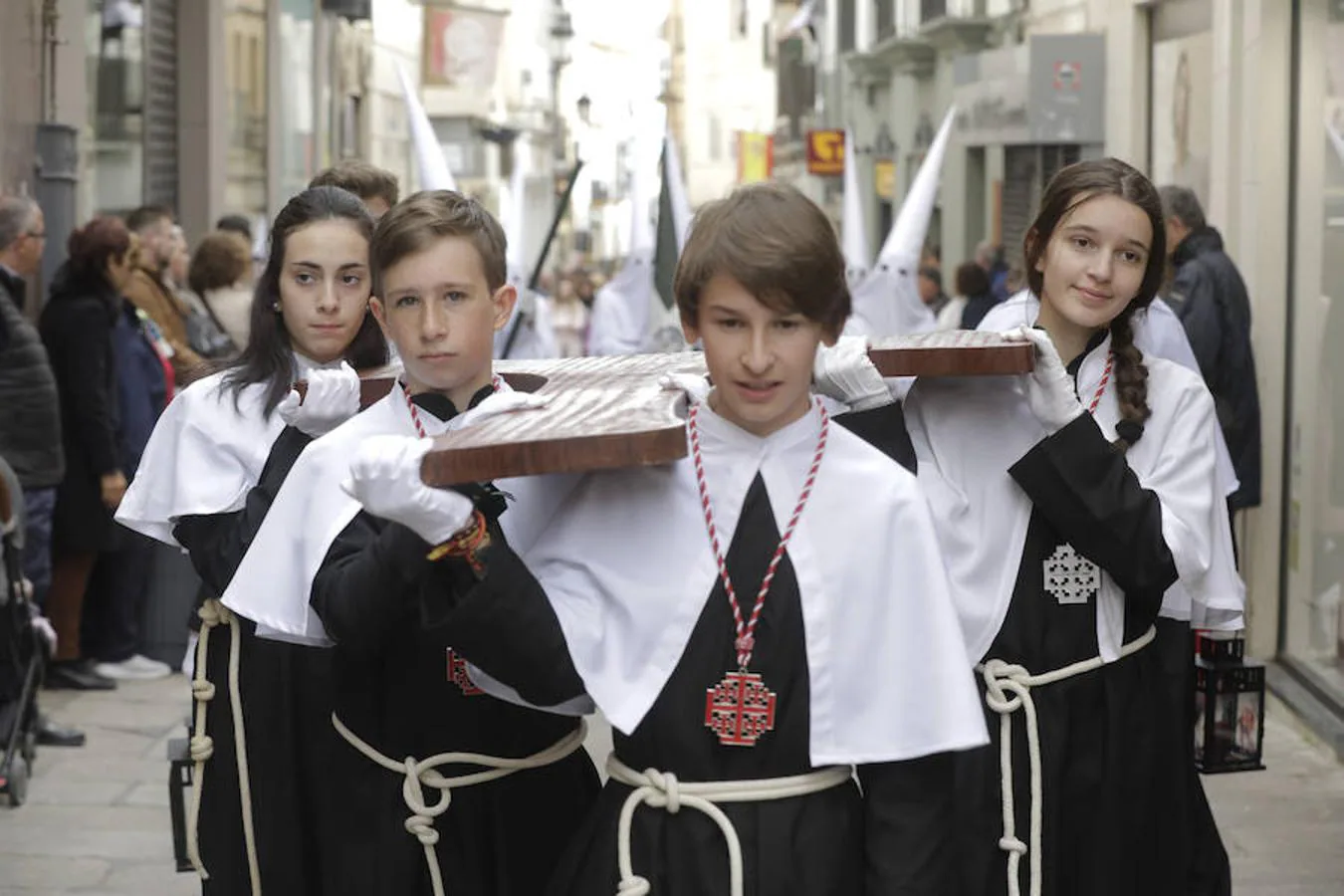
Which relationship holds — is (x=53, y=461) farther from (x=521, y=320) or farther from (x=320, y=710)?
(x=521, y=320)

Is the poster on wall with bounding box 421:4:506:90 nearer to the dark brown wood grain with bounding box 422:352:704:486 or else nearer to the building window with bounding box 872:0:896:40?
the building window with bounding box 872:0:896:40

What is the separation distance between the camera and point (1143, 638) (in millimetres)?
4324

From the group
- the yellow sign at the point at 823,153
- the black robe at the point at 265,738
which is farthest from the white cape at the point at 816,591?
the yellow sign at the point at 823,153

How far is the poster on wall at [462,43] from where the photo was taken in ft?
114

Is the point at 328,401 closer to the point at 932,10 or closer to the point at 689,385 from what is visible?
the point at 689,385

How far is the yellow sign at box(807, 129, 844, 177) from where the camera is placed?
115 feet

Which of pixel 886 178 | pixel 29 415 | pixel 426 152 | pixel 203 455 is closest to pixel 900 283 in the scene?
pixel 426 152

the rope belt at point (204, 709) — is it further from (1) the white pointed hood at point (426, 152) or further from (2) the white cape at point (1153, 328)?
(1) the white pointed hood at point (426, 152)

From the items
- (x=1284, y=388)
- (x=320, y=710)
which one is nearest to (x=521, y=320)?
(x=1284, y=388)

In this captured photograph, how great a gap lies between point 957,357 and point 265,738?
4.94 ft

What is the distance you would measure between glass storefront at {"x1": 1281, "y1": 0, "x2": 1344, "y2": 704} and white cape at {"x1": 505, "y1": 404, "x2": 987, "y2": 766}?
5.87m

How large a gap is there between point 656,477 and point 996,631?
43.4 inches

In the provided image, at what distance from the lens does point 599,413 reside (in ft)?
10.6

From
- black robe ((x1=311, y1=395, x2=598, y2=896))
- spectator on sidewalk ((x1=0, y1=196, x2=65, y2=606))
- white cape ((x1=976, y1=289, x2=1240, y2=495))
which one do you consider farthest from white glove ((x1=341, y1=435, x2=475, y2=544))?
spectator on sidewalk ((x1=0, y1=196, x2=65, y2=606))
